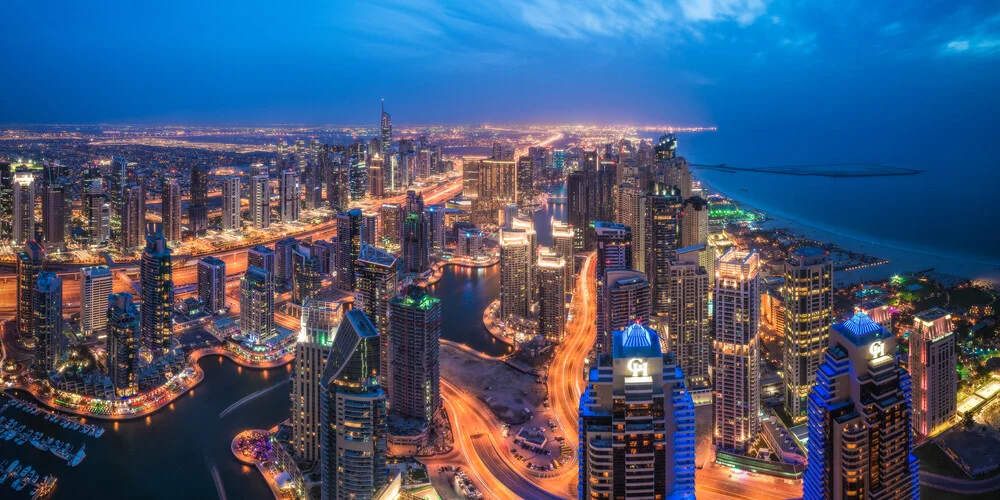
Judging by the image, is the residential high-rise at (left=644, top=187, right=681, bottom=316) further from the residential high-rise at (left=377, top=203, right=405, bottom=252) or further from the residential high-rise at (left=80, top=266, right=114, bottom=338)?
the residential high-rise at (left=80, top=266, right=114, bottom=338)

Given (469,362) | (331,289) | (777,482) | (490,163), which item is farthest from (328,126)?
(777,482)

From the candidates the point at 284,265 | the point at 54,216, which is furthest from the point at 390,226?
the point at 54,216

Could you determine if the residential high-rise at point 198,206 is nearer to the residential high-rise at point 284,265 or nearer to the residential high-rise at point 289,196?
the residential high-rise at point 289,196

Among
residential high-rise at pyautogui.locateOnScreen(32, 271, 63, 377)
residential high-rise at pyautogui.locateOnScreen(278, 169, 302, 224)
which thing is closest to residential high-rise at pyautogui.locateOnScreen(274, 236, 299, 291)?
residential high-rise at pyautogui.locateOnScreen(32, 271, 63, 377)

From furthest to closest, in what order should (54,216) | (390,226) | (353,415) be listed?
(390,226)
(54,216)
(353,415)

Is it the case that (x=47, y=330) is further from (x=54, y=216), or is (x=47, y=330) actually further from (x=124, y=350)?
(x=54, y=216)
